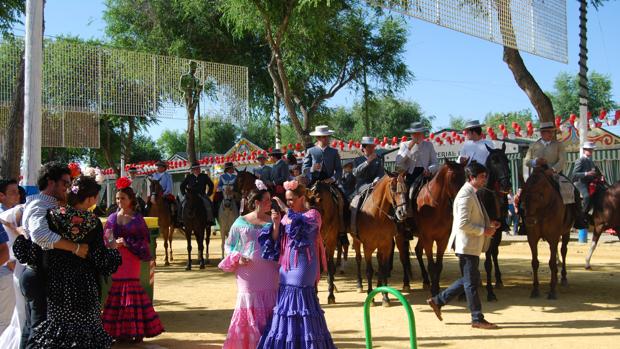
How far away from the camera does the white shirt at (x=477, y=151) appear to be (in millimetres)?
10648


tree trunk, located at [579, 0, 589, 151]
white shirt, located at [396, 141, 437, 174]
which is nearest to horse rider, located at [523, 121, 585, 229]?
white shirt, located at [396, 141, 437, 174]

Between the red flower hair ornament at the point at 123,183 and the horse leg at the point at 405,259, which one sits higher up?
the red flower hair ornament at the point at 123,183

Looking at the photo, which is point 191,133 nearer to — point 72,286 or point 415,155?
point 415,155

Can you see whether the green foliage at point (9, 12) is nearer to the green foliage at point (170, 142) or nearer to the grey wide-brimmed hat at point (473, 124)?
the grey wide-brimmed hat at point (473, 124)

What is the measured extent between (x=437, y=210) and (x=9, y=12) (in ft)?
43.6

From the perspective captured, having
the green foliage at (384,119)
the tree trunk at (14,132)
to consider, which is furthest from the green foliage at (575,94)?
the tree trunk at (14,132)

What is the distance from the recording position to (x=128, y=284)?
304 inches

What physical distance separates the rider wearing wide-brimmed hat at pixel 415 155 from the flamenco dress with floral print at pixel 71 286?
22.8 feet

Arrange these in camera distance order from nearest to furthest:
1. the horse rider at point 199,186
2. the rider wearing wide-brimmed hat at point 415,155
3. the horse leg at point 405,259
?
the rider wearing wide-brimmed hat at point 415,155
the horse leg at point 405,259
the horse rider at point 199,186

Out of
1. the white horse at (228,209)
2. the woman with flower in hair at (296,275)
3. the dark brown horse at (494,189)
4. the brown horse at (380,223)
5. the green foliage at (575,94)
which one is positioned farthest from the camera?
the green foliage at (575,94)

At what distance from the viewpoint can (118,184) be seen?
7.63 m

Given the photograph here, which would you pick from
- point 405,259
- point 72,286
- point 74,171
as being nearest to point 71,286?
point 72,286

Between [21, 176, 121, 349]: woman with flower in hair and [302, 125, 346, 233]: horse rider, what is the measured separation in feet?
20.2

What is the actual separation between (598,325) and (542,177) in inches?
107
